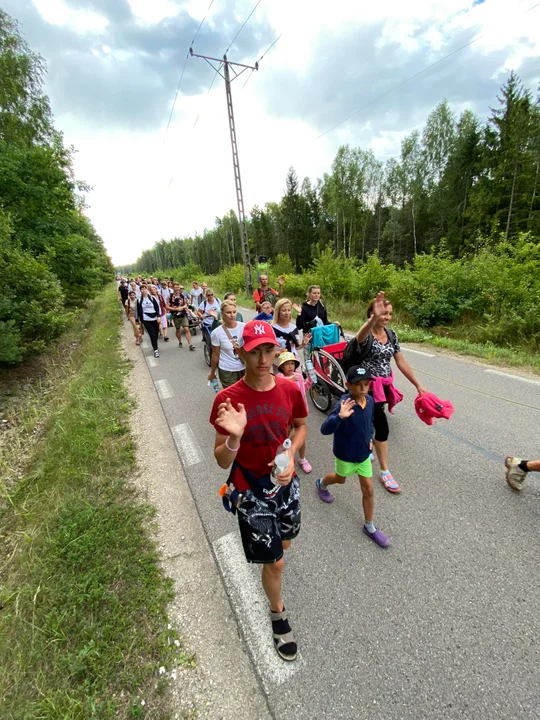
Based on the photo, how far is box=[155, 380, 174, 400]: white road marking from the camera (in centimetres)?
560

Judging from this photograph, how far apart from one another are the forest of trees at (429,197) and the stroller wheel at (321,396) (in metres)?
14.3

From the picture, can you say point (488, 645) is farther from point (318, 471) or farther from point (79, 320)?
point (79, 320)

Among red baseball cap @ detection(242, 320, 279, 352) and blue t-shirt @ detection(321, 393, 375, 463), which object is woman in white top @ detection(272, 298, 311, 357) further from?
red baseball cap @ detection(242, 320, 279, 352)

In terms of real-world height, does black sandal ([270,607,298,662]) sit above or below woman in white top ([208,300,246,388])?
below

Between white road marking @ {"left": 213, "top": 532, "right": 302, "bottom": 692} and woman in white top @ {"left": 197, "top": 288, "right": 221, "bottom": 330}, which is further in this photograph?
woman in white top @ {"left": 197, "top": 288, "right": 221, "bottom": 330}

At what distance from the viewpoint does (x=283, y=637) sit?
173 cm

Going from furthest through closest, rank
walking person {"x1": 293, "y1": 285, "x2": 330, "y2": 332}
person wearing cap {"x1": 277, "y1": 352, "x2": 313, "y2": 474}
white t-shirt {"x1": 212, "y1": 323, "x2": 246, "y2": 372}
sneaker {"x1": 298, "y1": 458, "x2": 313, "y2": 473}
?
walking person {"x1": 293, "y1": 285, "x2": 330, "y2": 332} → white t-shirt {"x1": 212, "y1": 323, "x2": 246, "y2": 372} → sneaker {"x1": 298, "y1": 458, "x2": 313, "y2": 473} → person wearing cap {"x1": 277, "y1": 352, "x2": 313, "y2": 474}

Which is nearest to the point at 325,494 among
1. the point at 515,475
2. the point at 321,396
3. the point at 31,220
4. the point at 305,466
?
the point at 305,466

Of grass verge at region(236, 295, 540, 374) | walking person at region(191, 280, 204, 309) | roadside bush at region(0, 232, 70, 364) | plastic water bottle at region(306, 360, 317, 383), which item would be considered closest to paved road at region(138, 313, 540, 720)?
plastic water bottle at region(306, 360, 317, 383)

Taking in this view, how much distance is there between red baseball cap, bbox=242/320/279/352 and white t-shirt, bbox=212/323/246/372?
2.35 m

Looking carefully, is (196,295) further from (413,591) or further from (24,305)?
(413,591)

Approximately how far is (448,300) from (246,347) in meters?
9.07

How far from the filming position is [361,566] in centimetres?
217

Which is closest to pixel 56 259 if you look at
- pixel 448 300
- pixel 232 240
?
pixel 448 300
